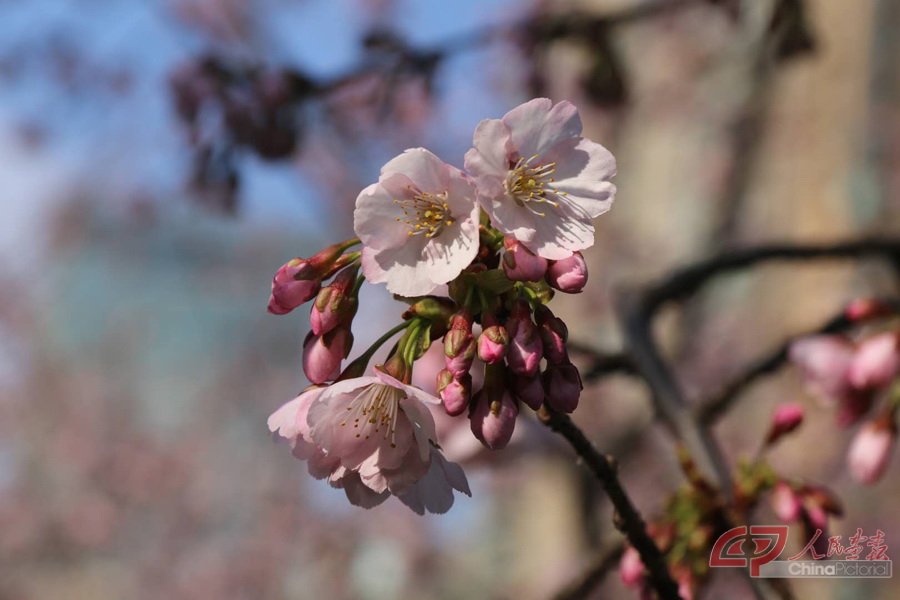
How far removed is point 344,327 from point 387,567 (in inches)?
335

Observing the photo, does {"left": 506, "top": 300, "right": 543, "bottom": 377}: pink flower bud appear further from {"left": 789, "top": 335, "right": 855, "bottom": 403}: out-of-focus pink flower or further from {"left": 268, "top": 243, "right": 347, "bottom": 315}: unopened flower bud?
{"left": 789, "top": 335, "right": 855, "bottom": 403}: out-of-focus pink flower

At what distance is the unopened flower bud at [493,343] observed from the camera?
66 centimetres

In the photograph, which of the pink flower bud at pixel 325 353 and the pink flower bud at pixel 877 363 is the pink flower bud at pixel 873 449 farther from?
the pink flower bud at pixel 325 353

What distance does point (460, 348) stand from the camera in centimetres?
67

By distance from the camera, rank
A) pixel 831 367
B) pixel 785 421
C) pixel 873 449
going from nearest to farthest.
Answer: pixel 785 421 → pixel 873 449 → pixel 831 367

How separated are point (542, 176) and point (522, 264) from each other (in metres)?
0.15

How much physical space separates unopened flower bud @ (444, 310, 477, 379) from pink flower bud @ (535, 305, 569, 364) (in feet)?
0.20

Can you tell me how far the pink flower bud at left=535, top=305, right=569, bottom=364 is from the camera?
659 millimetres

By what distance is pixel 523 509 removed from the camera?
5.12 m

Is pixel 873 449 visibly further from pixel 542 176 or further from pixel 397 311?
pixel 397 311

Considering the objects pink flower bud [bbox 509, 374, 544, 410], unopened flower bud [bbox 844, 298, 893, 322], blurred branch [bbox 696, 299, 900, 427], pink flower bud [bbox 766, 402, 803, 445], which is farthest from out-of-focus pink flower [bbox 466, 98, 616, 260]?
unopened flower bud [bbox 844, 298, 893, 322]

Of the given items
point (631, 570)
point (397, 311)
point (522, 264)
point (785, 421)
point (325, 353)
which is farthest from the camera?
point (397, 311)

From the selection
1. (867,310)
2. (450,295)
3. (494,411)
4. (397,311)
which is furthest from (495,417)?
(397,311)

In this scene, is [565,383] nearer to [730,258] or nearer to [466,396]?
[466,396]
